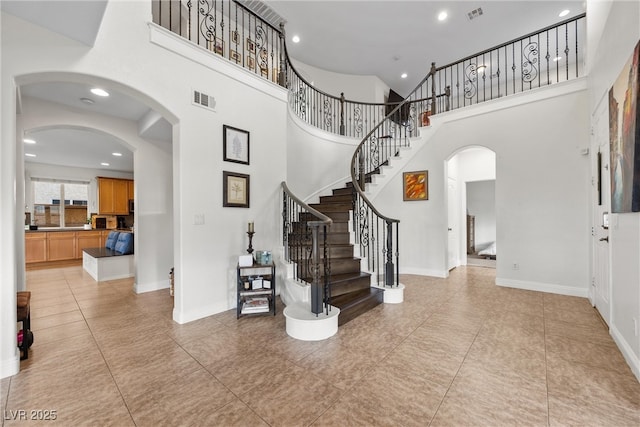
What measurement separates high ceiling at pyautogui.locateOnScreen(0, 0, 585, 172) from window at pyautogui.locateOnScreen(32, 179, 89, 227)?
104 centimetres

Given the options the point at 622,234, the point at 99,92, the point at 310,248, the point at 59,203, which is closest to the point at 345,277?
the point at 310,248

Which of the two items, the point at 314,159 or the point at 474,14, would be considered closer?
the point at 474,14

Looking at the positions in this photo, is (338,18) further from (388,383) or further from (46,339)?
(46,339)

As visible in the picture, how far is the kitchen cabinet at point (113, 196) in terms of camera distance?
821cm

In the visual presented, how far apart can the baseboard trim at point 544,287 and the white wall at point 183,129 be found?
409 cm

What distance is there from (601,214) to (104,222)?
11.6 metres

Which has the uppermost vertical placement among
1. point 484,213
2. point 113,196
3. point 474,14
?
point 474,14

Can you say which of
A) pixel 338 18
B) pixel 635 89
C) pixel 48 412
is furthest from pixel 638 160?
pixel 338 18

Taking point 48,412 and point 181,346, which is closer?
point 48,412

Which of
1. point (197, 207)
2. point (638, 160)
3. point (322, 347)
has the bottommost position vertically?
point (322, 347)

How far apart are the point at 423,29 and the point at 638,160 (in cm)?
561

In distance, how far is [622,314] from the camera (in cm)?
Result: 231

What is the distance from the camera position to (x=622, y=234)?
7.50 ft

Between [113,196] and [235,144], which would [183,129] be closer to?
[235,144]
